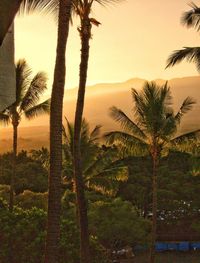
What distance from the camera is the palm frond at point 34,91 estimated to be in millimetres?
38156

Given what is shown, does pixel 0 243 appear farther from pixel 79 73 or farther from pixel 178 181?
pixel 178 181

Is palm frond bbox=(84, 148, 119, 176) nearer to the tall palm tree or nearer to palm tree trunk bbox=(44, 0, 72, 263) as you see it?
the tall palm tree

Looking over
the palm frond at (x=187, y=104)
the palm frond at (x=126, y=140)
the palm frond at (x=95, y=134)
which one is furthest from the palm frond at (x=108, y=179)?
the palm frond at (x=187, y=104)

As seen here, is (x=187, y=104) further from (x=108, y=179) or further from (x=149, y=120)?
(x=108, y=179)

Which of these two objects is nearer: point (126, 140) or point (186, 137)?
point (186, 137)

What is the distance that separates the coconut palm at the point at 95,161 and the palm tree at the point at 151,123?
1.50 meters

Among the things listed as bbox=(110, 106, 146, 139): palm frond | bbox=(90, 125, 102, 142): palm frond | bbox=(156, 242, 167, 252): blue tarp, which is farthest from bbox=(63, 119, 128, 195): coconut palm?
bbox=(156, 242, 167, 252): blue tarp

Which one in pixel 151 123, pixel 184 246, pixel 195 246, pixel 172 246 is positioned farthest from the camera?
pixel 195 246

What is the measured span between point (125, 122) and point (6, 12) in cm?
3141

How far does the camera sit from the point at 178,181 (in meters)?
66.7

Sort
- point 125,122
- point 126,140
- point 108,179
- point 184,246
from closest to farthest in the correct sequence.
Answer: point 125,122
point 126,140
point 108,179
point 184,246

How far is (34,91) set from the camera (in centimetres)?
3825

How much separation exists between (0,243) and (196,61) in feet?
45.2

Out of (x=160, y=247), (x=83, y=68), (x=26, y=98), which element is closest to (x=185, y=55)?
(x=83, y=68)
